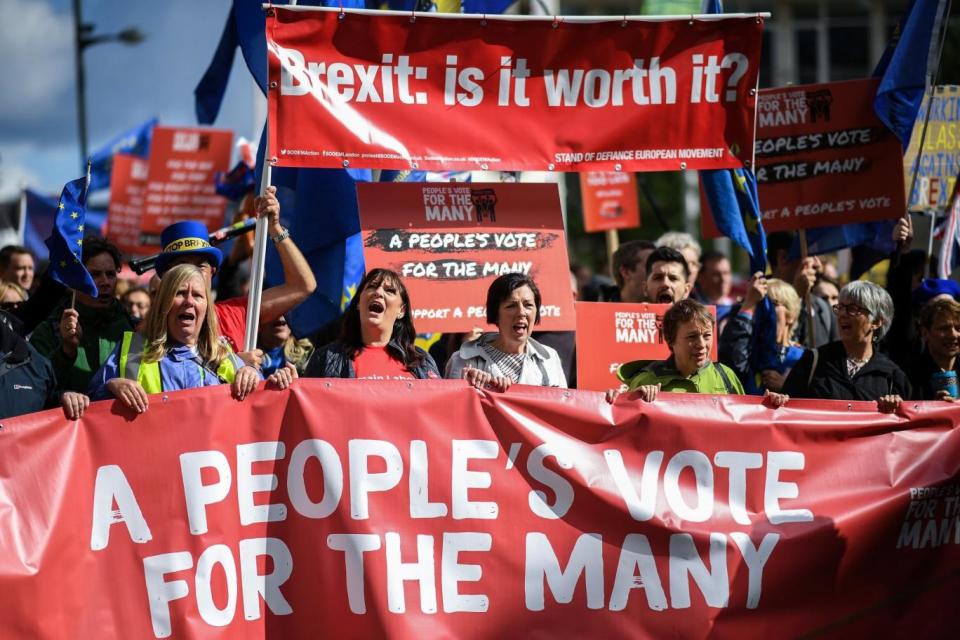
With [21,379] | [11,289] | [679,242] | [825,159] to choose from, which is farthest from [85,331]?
[825,159]

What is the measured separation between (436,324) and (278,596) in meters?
1.90

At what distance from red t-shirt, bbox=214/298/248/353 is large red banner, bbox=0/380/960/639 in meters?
1.07

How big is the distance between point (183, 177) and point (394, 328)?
756 centimetres

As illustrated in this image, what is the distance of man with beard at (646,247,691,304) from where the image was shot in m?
6.77

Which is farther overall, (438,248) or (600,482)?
(438,248)

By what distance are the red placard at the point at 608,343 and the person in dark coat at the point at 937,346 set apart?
3.22 ft

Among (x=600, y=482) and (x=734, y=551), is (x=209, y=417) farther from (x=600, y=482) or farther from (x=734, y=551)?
(x=734, y=551)

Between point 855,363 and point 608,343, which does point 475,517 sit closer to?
point 608,343

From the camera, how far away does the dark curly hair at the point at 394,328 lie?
550cm

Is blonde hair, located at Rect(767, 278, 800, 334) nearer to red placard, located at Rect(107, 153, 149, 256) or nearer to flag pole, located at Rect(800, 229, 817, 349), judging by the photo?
flag pole, located at Rect(800, 229, 817, 349)

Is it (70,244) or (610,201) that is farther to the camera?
(610,201)

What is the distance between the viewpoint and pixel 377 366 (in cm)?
544

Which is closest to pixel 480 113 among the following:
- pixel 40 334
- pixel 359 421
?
pixel 359 421

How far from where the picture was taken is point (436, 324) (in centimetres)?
640
